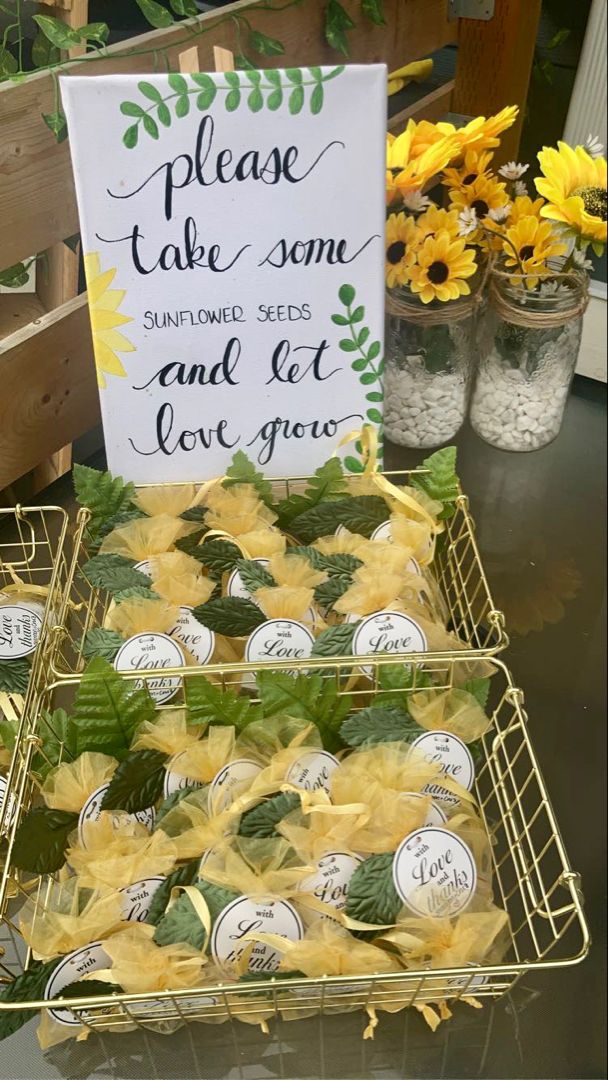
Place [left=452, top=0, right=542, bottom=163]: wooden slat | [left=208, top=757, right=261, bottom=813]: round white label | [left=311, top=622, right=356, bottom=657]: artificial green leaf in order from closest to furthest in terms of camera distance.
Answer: [left=208, top=757, right=261, bottom=813]: round white label < [left=311, top=622, right=356, bottom=657]: artificial green leaf < [left=452, top=0, right=542, bottom=163]: wooden slat

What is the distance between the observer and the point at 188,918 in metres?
0.64

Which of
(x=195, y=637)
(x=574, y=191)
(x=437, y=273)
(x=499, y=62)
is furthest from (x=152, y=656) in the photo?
(x=499, y=62)

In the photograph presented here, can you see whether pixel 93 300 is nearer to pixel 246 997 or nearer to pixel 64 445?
pixel 64 445

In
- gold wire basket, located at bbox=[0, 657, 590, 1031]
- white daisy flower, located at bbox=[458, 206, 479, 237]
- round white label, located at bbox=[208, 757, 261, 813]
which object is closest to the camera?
gold wire basket, located at bbox=[0, 657, 590, 1031]

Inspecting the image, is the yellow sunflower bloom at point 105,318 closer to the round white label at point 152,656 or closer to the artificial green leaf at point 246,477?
the artificial green leaf at point 246,477

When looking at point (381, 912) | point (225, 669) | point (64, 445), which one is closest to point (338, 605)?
point (225, 669)

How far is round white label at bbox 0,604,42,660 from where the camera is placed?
0.87 metres

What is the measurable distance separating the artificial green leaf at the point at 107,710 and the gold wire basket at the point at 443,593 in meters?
0.13

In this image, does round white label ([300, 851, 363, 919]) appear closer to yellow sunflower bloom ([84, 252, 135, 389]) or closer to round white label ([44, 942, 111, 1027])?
round white label ([44, 942, 111, 1027])

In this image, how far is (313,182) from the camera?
886mm

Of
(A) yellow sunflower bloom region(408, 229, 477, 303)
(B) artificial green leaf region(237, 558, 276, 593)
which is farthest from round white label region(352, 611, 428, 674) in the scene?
(A) yellow sunflower bloom region(408, 229, 477, 303)

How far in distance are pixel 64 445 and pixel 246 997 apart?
31.0 inches

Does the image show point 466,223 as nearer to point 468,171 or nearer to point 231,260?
point 468,171

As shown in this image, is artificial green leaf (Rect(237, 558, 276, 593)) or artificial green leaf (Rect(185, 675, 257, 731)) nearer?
artificial green leaf (Rect(185, 675, 257, 731))
